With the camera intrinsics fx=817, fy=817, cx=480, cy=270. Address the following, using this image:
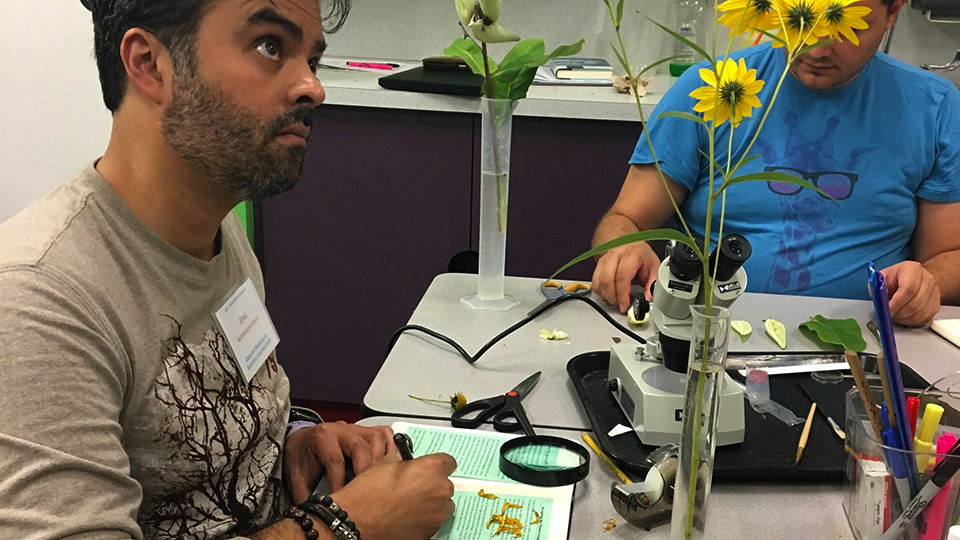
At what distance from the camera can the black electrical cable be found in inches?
50.6

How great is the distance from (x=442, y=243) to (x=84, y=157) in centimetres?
137

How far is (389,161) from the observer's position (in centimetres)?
258

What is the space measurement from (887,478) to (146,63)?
937 mm

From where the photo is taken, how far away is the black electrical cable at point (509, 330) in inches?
50.6

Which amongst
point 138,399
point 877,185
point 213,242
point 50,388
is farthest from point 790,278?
point 50,388

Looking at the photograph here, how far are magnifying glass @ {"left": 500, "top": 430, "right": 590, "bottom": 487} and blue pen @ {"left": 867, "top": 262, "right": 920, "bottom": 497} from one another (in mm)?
335

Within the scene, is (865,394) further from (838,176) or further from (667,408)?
(838,176)

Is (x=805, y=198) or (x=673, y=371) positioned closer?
(x=673, y=371)

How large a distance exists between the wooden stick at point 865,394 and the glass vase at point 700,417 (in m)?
0.21

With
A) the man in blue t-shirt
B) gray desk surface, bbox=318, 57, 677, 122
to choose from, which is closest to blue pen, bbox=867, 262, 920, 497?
the man in blue t-shirt

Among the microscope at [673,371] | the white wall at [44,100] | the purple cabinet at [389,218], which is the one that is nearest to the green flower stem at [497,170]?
the microscope at [673,371]

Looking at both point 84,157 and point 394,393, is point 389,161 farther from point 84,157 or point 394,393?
point 394,393

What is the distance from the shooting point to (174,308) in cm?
94

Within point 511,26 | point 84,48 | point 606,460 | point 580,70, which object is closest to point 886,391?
point 606,460
